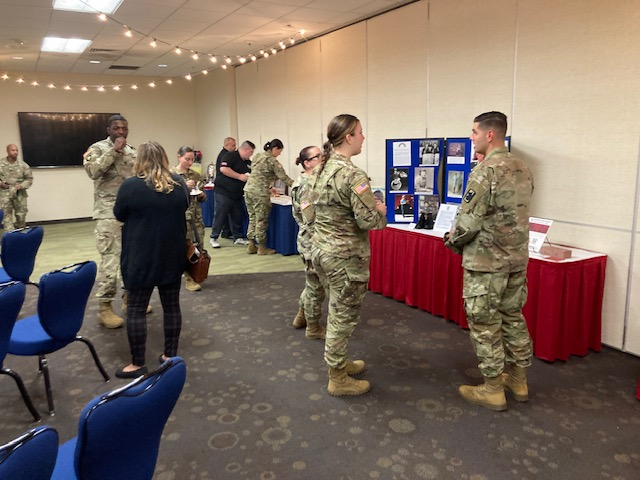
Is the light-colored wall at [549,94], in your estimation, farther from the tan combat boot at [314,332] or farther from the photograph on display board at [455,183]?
the tan combat boot at [314,332]

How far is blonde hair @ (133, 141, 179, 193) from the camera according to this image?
281 centimetres

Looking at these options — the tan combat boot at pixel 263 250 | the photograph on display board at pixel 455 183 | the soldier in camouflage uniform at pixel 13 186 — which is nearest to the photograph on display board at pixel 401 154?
the photograph on display board at pixel 455 183

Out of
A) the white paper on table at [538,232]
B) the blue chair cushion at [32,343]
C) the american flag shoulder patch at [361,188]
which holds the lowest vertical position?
the blue chair cushion at [32,343]

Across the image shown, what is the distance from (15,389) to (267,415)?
1644mm

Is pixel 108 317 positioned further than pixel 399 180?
No

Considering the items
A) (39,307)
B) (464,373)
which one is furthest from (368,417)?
(39,307)

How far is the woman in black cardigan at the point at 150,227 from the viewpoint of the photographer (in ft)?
9.16

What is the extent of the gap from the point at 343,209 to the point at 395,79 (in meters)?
3.27

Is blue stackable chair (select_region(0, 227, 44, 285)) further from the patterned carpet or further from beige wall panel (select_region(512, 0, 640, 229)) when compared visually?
beige wall panel (select_region(512, 0, 640, 229))

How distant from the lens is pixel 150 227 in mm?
2828

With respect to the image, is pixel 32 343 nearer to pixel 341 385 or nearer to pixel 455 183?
pixel 341 385

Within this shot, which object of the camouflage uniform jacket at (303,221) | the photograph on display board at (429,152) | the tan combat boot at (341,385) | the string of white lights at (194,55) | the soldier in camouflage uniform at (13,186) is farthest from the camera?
the soldier in camouflage uniform at (13,186)

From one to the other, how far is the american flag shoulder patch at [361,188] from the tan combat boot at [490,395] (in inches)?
50.5

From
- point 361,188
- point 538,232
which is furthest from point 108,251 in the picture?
point 538,232
